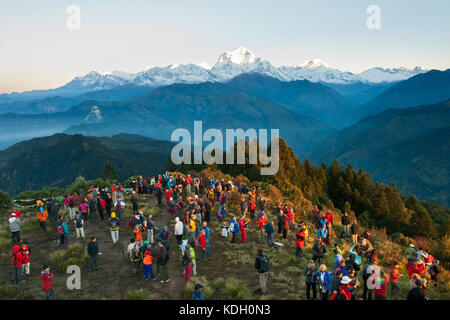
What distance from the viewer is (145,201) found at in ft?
89.3

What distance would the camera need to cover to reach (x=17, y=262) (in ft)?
43.0

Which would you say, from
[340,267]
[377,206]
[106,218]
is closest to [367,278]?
[340,267]

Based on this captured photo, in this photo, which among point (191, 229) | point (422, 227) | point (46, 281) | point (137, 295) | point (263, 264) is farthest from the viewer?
point (422, 227)

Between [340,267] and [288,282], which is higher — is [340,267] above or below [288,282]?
above

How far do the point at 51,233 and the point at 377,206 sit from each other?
48.8 meters

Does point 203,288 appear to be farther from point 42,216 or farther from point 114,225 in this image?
point 42,216

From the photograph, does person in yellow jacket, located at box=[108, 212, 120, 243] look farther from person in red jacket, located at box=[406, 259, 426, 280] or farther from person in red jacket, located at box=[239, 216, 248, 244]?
person in red jacket, located at box=[406, 259, 426, 280]

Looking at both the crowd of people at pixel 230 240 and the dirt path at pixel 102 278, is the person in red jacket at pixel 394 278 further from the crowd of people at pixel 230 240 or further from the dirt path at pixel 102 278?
the dirt path at pixel 102 278

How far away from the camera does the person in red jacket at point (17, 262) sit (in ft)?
42.5

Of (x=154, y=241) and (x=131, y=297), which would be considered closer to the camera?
(x=131, y=297)

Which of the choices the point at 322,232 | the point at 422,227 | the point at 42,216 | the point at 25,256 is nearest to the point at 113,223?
the point at 25,256

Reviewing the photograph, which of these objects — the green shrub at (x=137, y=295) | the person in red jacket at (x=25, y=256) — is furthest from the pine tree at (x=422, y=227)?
the person in red jacket at (x=25, y=256)

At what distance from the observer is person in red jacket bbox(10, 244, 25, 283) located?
1295 cm
